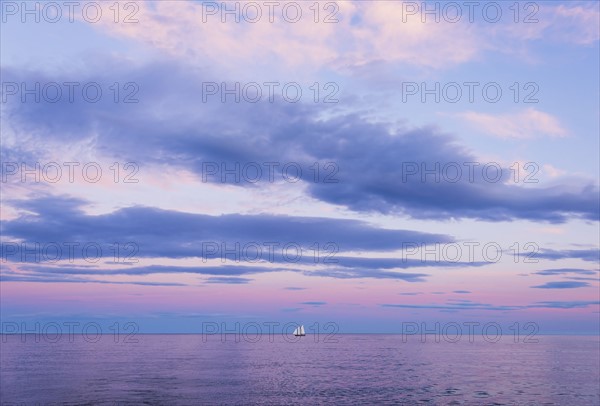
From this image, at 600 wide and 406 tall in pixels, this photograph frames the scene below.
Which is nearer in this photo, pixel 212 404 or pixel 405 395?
pixel 212 404

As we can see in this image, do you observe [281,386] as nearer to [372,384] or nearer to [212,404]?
[372,384]

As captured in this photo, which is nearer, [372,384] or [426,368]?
[372,384]

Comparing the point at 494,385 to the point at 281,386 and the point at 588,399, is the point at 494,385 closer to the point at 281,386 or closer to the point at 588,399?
the point at 588,399

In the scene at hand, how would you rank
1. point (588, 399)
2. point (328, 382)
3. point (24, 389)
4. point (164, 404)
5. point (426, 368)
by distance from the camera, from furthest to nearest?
point (426, 368) → point (328, 382) → point (24, 389) → point (588, 399) → point (164, 404)

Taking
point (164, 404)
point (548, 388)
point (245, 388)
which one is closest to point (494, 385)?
point (548, 388)

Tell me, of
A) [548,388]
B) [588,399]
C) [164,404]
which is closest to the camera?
[164,404]

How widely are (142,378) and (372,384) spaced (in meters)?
40.9

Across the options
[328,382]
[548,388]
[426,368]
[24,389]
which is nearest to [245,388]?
[328,382]

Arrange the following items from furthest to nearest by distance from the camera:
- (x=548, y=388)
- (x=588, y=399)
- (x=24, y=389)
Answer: (x=548, y=388) → (x=24, y=389) → (x=588, y=399)

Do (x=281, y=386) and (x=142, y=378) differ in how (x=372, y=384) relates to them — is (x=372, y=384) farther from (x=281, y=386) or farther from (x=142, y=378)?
(x=142, y=378)

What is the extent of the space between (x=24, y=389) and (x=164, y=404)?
2831 cm

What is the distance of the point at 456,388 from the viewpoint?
8819 cm

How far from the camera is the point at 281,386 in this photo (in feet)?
298

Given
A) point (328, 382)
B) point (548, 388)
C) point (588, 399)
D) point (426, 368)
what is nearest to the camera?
point (588, 399)
